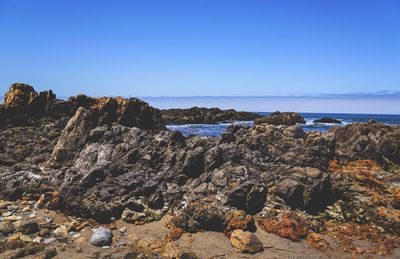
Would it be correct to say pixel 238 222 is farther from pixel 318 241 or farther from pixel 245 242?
pixel 318 241

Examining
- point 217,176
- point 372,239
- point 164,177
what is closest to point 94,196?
point 164,177

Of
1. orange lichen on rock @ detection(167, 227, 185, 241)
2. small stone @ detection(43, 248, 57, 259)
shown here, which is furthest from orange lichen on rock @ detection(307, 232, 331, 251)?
small stone @ detection(43, 248, 57, 259)

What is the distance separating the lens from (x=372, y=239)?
33.3ft

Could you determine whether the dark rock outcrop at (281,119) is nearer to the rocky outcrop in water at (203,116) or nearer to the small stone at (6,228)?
the rocky outcrop in water at (203,116)

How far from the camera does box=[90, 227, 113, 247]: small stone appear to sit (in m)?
9.72

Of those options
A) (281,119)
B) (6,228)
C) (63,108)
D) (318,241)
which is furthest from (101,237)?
(281,119)

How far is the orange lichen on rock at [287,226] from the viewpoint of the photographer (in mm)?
10109

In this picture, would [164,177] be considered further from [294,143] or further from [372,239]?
[372,239]

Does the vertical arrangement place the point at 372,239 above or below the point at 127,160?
below

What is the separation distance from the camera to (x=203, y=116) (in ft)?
254

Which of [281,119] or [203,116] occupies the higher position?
[281,119]

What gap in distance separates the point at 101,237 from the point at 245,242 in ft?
13.0

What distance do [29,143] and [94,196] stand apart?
11.0 meters

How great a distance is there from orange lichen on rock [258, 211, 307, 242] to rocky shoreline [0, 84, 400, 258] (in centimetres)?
3
